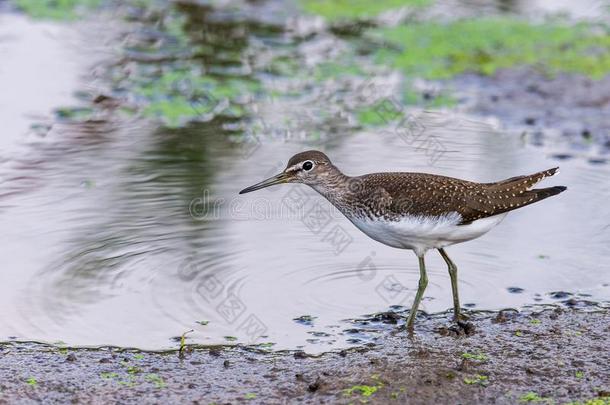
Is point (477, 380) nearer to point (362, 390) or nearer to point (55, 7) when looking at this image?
point (362, 390)

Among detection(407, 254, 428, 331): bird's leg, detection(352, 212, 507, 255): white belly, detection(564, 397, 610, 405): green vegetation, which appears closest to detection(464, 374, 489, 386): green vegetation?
detection(564, 397, 610, 405): green vegetation

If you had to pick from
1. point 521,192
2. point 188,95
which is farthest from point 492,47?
point 521,192

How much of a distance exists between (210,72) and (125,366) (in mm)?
7370

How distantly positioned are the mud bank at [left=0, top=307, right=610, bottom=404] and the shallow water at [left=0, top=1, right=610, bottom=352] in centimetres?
30

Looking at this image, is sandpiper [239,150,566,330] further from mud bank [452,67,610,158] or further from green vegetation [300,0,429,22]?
green vegetation [300,0,429,22]

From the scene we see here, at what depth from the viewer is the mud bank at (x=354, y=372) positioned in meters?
6.68

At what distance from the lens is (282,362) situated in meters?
7.22

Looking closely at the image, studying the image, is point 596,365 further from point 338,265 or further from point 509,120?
point 509,120

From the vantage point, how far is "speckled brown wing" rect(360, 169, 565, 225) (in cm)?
785

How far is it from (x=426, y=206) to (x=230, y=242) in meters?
2.10

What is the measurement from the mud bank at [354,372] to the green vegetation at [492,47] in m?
6.87

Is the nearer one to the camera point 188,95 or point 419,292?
point 419,292

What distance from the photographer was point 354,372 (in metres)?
7.07

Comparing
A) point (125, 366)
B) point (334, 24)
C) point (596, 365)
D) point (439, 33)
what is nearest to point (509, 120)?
point (439, 33)
